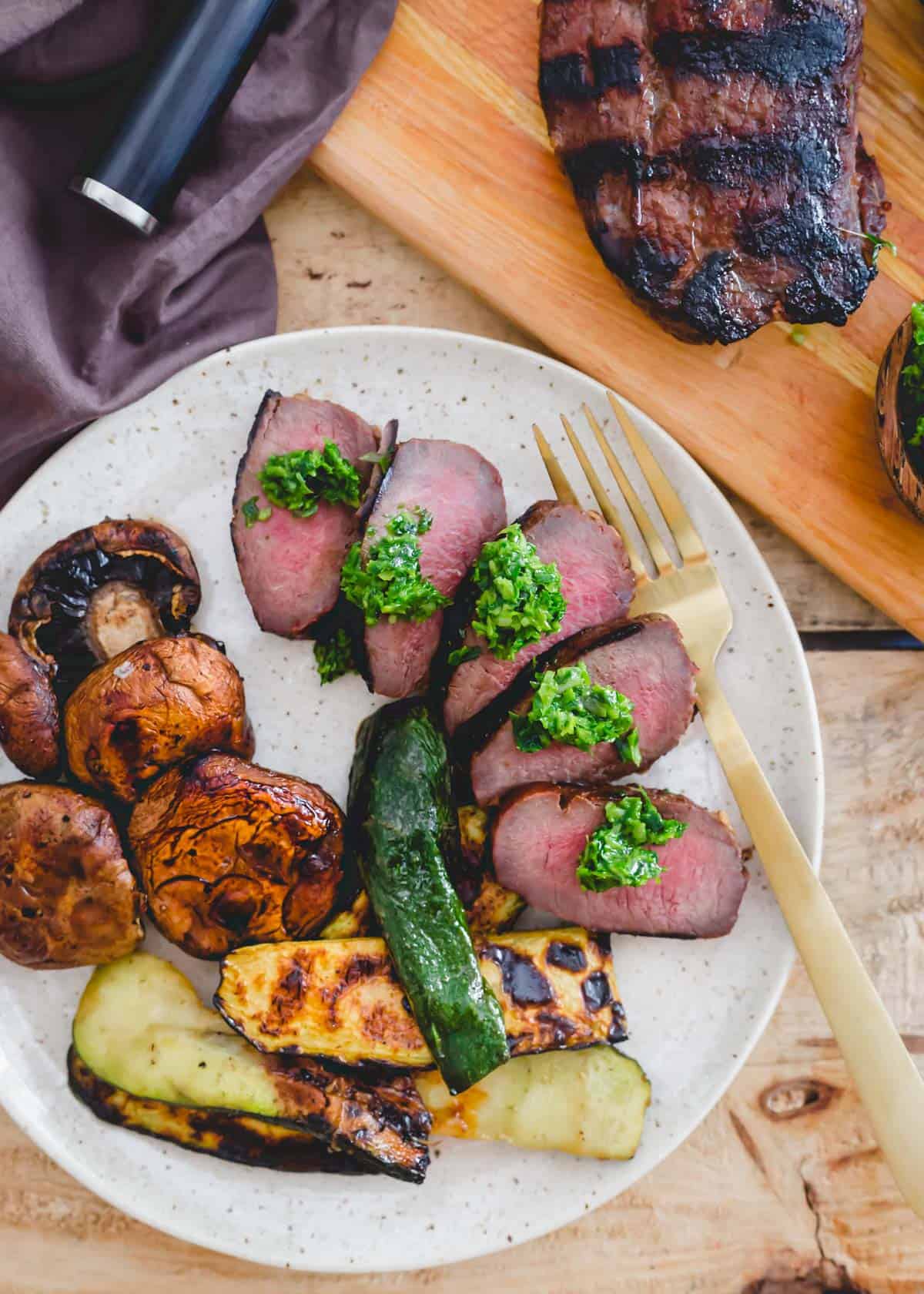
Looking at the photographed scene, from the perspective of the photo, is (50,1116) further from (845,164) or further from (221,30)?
(845,164)

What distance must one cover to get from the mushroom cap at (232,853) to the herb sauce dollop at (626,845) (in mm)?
536

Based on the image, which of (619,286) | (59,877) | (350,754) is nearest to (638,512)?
(619,286)

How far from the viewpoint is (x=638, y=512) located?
2.28 metres

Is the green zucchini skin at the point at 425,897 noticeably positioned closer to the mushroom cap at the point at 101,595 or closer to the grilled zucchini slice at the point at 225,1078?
the grilled zucchini slice at the point at 225,1078

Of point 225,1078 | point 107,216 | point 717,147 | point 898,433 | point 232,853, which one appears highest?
point 717,147

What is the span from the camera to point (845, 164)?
219cm

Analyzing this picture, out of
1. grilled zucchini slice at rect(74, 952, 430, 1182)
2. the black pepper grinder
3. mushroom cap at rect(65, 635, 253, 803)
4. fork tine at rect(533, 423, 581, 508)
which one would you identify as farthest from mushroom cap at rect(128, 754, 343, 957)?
the black pepper grinder

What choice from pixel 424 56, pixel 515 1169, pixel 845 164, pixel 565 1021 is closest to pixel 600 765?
pixel 565 1021

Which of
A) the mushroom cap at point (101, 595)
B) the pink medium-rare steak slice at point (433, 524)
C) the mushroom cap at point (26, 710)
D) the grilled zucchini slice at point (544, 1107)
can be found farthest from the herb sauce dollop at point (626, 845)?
the mushroom cap at point (26, 710)

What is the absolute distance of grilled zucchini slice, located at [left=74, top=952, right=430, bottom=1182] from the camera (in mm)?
2029

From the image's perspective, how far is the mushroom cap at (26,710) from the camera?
6.86 ft

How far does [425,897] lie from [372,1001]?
0.79 ft

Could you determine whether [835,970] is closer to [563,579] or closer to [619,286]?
[563,579]

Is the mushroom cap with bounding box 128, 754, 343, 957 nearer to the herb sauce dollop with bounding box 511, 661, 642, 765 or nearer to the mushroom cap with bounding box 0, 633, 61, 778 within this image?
the mushroom cap with bounding box 0, 633, 61, 778
